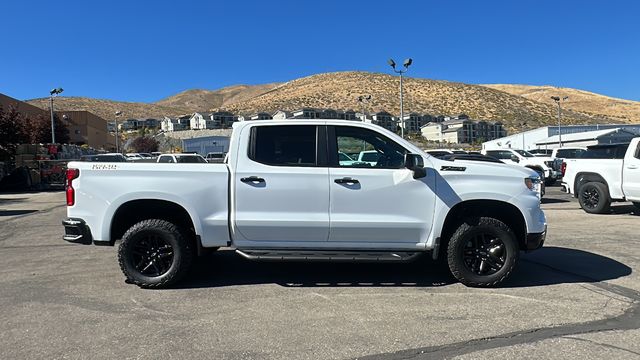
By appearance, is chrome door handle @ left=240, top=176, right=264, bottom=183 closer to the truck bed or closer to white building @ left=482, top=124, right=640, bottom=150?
the truck bed

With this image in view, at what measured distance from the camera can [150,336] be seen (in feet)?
15.0

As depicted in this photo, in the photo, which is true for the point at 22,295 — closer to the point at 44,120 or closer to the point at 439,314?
the point at 439,314

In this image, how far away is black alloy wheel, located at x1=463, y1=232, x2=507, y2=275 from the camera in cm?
604

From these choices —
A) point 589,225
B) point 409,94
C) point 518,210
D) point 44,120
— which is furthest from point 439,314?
point 409,94

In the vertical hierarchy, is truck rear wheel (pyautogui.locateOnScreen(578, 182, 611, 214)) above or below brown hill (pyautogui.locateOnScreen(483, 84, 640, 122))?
below

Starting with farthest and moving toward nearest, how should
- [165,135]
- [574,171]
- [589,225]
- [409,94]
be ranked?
1. [409,94]
2. [165,135]
3. [574,171]
4. [589,225]

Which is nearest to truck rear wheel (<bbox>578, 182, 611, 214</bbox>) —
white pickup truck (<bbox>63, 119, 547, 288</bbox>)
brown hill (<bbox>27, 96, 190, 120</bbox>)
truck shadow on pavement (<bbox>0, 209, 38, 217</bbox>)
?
white pickup truck (<bbox>63, 119, 547, 288</bbox>)

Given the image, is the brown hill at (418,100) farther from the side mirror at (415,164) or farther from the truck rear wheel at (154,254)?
the truck rear wheel at (154,254)


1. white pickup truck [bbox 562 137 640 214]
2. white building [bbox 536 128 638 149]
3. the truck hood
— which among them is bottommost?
white pickup truck [bbox 562 137 640 214]

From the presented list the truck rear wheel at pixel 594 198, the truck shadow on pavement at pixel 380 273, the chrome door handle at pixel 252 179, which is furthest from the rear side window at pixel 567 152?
Result: the chrome door handle at pixel 252 179

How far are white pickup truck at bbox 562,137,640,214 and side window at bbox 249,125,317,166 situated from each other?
9365 mm

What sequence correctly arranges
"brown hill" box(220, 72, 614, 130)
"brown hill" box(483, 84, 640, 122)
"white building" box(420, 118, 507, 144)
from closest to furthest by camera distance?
1. "white building" box(420, 118, 507, 144)
2. "brown hill" box(220, 72, 614, 130)
3. "brown hill" box(483, 84, 640, 122)

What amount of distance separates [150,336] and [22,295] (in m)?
2.36

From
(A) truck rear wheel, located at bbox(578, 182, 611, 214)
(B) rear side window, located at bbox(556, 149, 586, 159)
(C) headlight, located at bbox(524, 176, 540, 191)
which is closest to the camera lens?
(C) headlight, located at bbox(524, 176, 540, 191)
